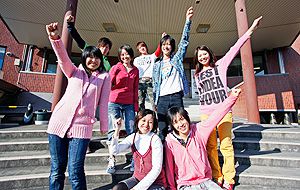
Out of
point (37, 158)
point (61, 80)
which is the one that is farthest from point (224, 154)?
point (61, 80)

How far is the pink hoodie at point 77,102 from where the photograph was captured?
5.17 ft

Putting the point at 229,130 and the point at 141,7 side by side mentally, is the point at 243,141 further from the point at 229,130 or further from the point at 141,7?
the point at 141,7

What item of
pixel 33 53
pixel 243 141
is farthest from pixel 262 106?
pixel 33 53

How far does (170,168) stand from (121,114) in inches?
43.2

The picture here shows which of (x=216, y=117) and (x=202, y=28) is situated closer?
(x=216, y=117)

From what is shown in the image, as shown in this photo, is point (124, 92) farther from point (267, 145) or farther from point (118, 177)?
point (267, 145)

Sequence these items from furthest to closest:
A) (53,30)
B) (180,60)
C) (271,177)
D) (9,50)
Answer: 1. (9,50)
2. (180,60)
3. (271,177)
4. (53,30)

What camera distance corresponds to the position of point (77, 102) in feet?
5.34

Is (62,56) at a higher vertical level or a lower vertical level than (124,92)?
higher

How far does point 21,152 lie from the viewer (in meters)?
2.72

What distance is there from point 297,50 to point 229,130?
11393 mm

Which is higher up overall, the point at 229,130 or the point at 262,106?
the point at 262,106

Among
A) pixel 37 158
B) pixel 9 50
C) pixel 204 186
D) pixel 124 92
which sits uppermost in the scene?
pixel 9 50

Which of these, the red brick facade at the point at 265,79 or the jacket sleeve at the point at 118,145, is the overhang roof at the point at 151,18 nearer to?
the red brick facade at the point at 265,79
